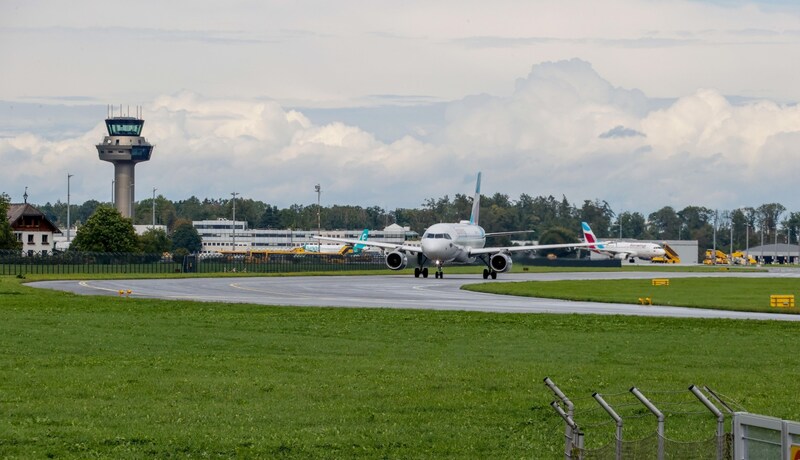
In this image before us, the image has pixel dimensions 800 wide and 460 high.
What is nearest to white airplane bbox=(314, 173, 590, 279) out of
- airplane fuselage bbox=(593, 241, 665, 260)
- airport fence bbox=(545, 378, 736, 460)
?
airport fence bbox=(545, 378, 736, 460)

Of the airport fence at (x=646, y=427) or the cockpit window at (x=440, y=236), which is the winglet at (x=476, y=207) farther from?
the airport fence at (x=646, y=427)

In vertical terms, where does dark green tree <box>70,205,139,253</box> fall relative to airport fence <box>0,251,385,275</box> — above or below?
above

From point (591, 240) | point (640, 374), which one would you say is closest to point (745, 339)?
point (640, 374)

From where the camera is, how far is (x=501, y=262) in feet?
314

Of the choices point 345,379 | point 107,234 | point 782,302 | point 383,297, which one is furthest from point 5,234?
point 345,379

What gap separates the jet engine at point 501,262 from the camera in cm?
9550

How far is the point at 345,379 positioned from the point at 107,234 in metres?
128

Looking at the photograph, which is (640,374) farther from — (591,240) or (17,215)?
(591,240)

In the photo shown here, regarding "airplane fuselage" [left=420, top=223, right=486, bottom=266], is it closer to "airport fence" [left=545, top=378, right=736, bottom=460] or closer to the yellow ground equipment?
the yellow ground equipment

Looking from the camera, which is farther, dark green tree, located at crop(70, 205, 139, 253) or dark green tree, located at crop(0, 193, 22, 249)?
dark green tree, located at crop(70, 205, 139, 253)

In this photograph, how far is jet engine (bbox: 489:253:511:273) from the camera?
95500 mm

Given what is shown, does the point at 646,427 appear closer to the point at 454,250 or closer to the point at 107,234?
the point at 454,250

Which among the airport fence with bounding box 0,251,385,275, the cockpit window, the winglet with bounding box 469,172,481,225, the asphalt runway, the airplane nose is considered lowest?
the asphalt runway

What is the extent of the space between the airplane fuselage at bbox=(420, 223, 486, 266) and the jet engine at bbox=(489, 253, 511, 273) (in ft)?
7.83
